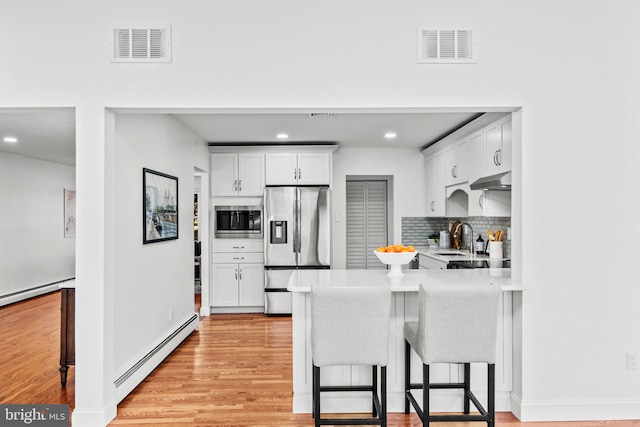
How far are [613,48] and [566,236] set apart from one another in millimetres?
1216

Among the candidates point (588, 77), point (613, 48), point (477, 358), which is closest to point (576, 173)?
point (588, 77)

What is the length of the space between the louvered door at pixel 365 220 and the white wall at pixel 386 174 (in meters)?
0.35

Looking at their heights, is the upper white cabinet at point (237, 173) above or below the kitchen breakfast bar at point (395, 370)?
above

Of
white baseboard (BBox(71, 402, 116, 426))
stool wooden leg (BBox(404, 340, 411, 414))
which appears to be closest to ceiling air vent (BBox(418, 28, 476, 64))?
stool wooden leg (BBox(404, 340, 411, 414))

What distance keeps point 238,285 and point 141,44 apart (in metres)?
3.69

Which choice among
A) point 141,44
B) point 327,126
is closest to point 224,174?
point 327,126

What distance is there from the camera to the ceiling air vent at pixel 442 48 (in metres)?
2.64

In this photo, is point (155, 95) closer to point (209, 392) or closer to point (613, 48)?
point (209, 392)

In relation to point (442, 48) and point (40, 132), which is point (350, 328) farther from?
point (40, 132)

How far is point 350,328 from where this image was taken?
7.64 ft

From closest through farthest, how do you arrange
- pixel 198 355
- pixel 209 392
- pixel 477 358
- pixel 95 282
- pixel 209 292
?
pixel 477 358 < pixel 95 282 < pixel 209 392 < pixel 198 355 < pixel 209 292

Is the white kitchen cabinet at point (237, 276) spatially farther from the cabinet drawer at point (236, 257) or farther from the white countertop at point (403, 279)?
the white countertop at point (403, 279)

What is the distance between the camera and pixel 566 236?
105 inches

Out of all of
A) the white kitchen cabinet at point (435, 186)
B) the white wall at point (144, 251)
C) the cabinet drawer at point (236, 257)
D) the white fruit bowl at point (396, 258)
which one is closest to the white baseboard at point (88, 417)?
the white wall at point (144, 251)
